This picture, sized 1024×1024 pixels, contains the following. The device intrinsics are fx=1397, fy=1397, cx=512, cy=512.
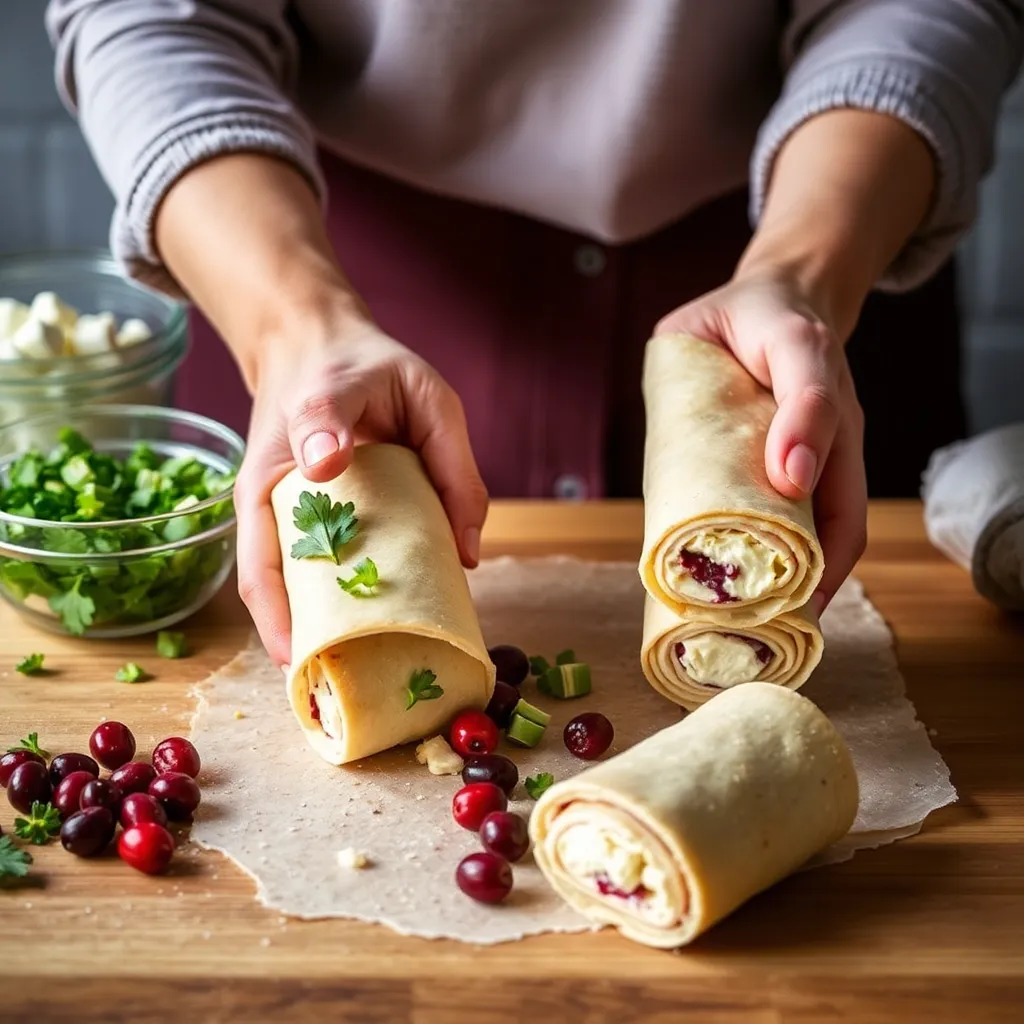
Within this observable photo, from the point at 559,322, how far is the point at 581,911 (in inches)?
80.8

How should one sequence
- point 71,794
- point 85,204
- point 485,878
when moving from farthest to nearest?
1. point 85,204
2. point 71,794
3. point 485,878

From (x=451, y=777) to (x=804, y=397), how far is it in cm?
99

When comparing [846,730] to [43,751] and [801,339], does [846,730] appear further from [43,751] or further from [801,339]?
[43,751]

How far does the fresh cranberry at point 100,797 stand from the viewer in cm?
249

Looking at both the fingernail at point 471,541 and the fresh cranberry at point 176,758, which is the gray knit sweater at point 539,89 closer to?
the fingernail at point 471,541

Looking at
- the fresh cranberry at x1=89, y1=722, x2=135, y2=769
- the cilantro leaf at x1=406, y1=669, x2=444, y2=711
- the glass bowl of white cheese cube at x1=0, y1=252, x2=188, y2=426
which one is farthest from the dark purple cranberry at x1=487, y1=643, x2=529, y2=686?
the glass bowl of white cheese cube at x1=0, y1=252, x2=188, y2=426

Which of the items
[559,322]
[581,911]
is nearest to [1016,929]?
[581,911]

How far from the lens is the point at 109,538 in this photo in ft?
9.94

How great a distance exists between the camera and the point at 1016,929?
7.54 feet

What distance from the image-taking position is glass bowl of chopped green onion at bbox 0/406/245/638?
302cm

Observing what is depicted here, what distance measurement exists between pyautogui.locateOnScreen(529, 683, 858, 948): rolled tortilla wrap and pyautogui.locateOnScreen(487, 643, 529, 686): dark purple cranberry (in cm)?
64

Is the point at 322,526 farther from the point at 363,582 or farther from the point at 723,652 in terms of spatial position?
the point at 723,652

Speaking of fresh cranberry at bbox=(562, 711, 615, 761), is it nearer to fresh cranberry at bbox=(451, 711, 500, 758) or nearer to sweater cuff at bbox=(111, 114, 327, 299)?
fresh cranberry at bbox=(451, 711, 500, 758)

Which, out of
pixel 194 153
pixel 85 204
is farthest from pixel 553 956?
pixel 85 204
